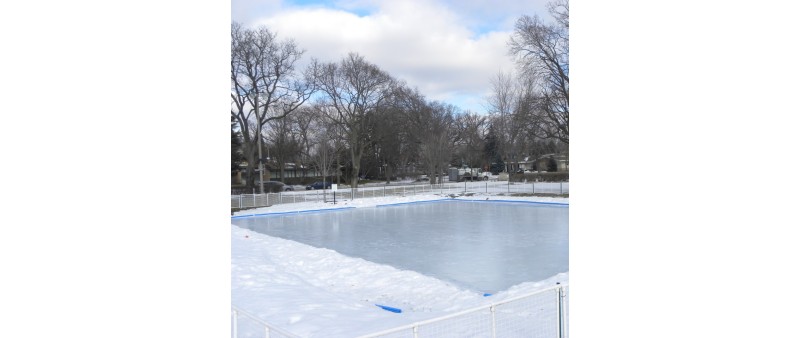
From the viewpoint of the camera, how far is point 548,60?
21.8 m

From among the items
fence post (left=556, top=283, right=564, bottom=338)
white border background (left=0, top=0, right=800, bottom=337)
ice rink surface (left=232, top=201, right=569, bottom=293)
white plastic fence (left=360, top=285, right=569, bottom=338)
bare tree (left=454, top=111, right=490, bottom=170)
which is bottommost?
ice rink surface (left=232, top=201, right=569, bottom=293)

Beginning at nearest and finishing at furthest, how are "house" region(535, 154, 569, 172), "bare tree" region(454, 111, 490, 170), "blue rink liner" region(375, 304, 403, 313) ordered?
"blue rink liner" region(375, 304, 403, 313), "house" region(535, 154, 569, 172), "bare tree" region(454, 111, 490, 170)

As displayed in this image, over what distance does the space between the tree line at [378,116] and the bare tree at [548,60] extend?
0.14 feet

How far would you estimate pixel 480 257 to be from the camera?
26.1 ft

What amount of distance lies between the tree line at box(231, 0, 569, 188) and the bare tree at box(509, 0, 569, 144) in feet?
0.14

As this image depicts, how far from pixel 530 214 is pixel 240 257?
32.8ft

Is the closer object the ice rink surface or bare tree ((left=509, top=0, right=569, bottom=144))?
the ice rink surface

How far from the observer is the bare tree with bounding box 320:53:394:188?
1172 inches

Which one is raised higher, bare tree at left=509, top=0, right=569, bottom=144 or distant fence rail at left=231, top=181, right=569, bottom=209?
bare tree at left=509, top=0, right=569, bottom=144

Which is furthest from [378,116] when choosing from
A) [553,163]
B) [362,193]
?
[553,163]

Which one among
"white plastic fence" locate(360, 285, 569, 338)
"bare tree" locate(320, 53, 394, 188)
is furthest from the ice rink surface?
"bare tree" locate(320, 53, 394, 188)

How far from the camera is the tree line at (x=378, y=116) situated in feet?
71.9

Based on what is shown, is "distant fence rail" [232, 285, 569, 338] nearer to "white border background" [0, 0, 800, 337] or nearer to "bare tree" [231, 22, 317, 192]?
"white border background" [0, 0, 800, 337]
